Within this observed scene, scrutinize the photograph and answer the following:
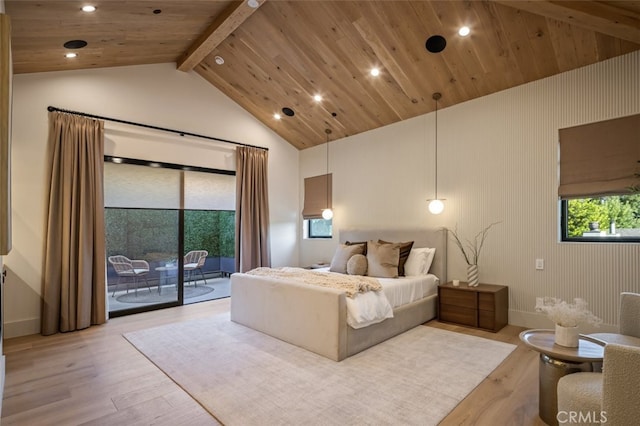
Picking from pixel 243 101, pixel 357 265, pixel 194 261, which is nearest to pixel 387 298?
pixel 357 265

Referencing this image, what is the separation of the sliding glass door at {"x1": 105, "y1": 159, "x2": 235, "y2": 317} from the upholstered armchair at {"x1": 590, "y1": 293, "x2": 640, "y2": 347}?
5.29 metres

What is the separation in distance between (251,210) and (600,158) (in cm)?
507

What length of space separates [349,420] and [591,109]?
405 cm

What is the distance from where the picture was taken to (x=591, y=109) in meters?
3.58

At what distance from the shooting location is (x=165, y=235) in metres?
5.23

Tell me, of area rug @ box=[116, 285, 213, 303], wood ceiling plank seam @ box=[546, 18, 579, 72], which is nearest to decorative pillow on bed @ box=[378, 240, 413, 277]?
wood ceiling plank seam @ box=[546, 18, 579, 72]

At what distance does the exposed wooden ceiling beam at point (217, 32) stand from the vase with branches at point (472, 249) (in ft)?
13.0

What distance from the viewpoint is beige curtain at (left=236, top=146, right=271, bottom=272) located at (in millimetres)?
5934

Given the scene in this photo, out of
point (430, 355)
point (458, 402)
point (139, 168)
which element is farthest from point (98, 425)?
point (139, 168)

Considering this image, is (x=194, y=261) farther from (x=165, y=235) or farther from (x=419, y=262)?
(x=419, y=262)

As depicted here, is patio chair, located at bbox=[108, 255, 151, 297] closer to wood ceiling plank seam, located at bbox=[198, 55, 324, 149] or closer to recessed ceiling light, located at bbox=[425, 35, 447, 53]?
wood ceiling plank seam, located at bbox=[198, 55, 324, 149]

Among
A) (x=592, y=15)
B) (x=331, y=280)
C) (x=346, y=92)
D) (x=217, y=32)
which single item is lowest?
(x=331, y=280)

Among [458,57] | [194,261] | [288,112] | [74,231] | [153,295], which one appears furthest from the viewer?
[288,112]

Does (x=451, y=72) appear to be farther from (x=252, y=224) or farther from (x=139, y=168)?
(x=139, y=168)
